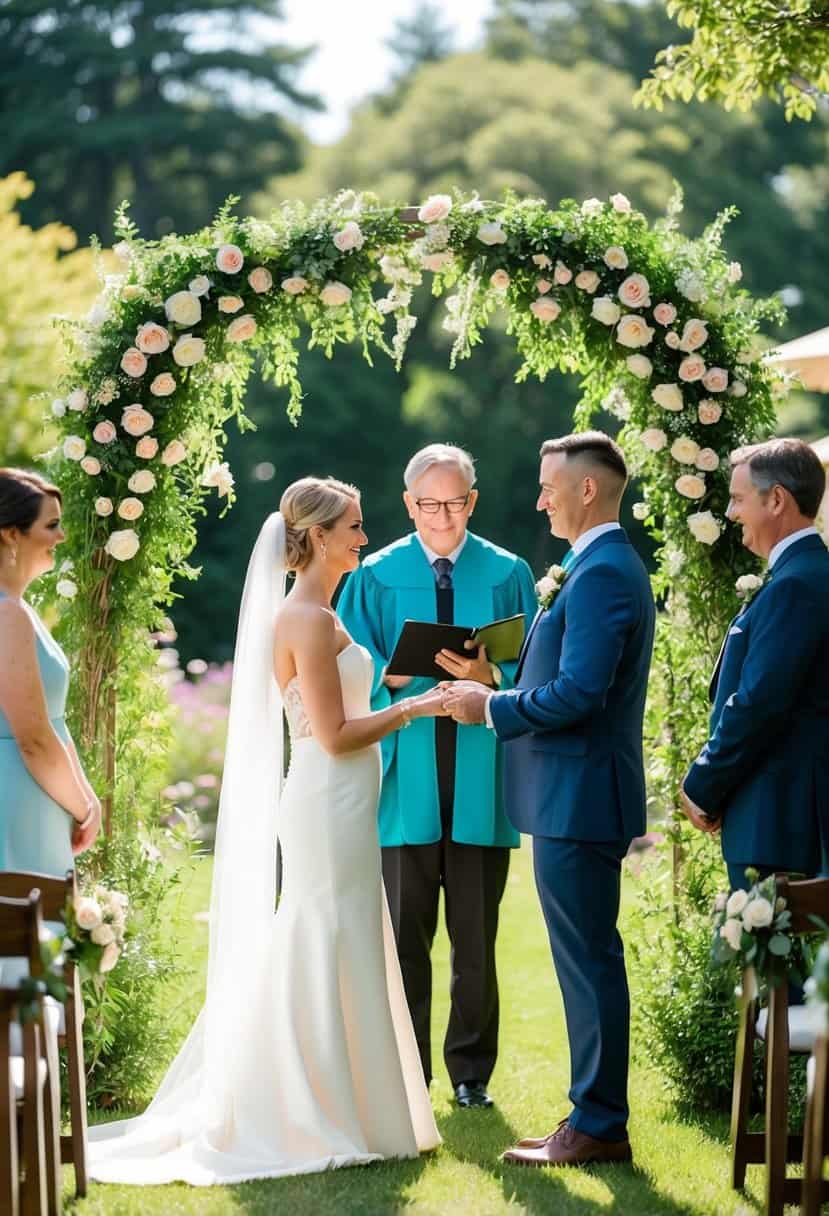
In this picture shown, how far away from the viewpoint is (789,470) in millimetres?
4961

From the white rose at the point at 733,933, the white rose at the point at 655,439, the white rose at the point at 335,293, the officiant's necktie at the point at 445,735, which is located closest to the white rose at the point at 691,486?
the white rose at the point at 655,439

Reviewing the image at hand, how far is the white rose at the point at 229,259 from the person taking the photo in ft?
20.2

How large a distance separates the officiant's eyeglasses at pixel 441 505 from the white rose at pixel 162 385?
3.45 ft

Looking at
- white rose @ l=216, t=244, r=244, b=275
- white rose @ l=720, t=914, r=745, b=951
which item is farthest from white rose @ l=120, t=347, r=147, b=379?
white rose @ l=720, t=914, r=745, b=951

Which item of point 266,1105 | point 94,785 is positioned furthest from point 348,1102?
point 94,785

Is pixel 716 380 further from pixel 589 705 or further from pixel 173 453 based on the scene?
pixel 173 453

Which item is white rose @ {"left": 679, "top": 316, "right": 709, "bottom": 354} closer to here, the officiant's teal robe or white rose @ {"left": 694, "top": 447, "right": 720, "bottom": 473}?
white rose @ {"left": 694, "top": 447, "right": 720, "bottom": 473}

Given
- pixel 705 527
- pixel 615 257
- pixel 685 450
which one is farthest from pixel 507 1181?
pixel 615 257

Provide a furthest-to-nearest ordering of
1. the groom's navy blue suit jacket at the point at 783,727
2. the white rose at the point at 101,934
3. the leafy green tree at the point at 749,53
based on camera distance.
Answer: the leafy green tree at the point at 749,53
the groom's navy blue suit jacket at the point at 783,727
the white rose at the point at 101,934

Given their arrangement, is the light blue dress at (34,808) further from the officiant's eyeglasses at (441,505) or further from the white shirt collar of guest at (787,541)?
the white shirt collar of guest at (787,541)

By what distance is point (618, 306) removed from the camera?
246 inches

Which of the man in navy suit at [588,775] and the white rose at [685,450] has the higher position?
the white rose at [685,450]

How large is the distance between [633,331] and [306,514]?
1.66m

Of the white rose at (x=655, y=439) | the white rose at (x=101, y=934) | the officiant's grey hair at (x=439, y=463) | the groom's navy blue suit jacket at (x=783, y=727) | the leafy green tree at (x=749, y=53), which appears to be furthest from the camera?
the leafy green tree at (x=749, y=53)
